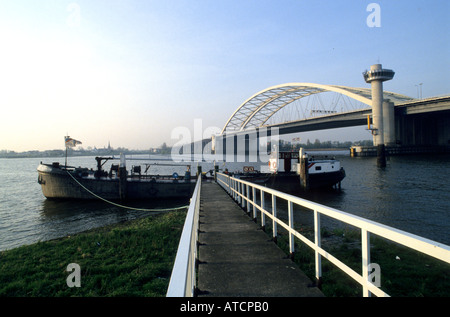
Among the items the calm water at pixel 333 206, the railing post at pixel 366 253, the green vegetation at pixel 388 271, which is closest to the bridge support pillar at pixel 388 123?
the calm water at pixel 333 206

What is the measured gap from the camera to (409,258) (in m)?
8.55

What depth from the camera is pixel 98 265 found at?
301 inches

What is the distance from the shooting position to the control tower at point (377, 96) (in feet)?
254

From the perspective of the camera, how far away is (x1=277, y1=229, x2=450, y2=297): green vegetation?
603 centimetres

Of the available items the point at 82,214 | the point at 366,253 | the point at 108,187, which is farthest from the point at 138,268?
the point at 108,187

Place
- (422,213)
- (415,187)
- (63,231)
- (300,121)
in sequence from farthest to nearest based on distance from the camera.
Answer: (300,121)
(415,187)
(422,213)
(63,231)

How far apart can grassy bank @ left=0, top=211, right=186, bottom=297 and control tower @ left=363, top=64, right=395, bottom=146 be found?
268 feet

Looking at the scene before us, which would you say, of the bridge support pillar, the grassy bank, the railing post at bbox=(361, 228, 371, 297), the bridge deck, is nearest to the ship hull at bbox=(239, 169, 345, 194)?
the grassy bank

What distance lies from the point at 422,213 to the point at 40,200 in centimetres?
3617

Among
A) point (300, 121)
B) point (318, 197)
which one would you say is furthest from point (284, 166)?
point (300, 121)

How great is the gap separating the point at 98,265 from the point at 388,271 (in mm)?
8183

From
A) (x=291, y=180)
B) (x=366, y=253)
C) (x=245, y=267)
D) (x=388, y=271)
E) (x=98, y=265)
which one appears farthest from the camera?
(x=291, y=180)

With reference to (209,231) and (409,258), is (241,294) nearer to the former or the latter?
(209,231)

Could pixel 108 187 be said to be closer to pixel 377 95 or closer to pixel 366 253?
pixel 366 253
